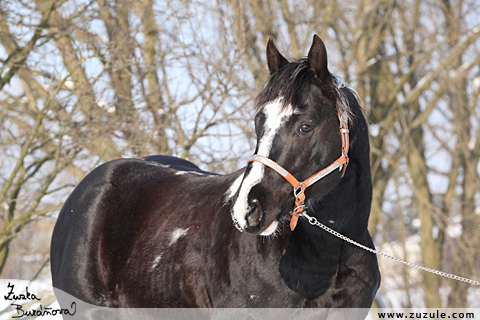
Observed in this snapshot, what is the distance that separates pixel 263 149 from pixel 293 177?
205 mm

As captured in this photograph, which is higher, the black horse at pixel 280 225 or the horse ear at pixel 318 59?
the horse ear at pixel 318 59

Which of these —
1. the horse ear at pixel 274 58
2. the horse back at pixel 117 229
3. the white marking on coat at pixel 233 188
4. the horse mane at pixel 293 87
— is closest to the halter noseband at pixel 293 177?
the horse mane at pixel 293 87

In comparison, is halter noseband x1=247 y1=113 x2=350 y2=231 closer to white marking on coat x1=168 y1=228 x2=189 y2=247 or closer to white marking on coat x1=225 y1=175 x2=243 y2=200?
white marking on coat x1=225 y1=175 x2=243 y2=200

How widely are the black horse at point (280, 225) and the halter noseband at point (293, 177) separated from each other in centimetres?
1

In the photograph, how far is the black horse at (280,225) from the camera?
233 centimetres

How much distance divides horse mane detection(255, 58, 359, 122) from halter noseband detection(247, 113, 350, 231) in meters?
0.10

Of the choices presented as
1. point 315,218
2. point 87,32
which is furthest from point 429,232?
point 315,218

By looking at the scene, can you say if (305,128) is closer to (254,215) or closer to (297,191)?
(297,191)

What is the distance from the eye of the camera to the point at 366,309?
2602 millimetres

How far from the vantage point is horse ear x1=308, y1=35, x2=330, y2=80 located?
241cm

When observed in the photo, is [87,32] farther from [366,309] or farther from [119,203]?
[366,309]

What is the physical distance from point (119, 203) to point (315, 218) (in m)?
1.69

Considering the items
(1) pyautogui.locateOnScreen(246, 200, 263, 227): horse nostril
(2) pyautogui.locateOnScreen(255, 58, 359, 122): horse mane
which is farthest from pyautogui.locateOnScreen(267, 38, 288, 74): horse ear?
(1) pyautogui.locateOnScreen(246, 200, 263, 227): horse nostril

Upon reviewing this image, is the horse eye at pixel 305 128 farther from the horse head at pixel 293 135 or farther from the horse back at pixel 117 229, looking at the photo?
the horse back at pixel 117 229
